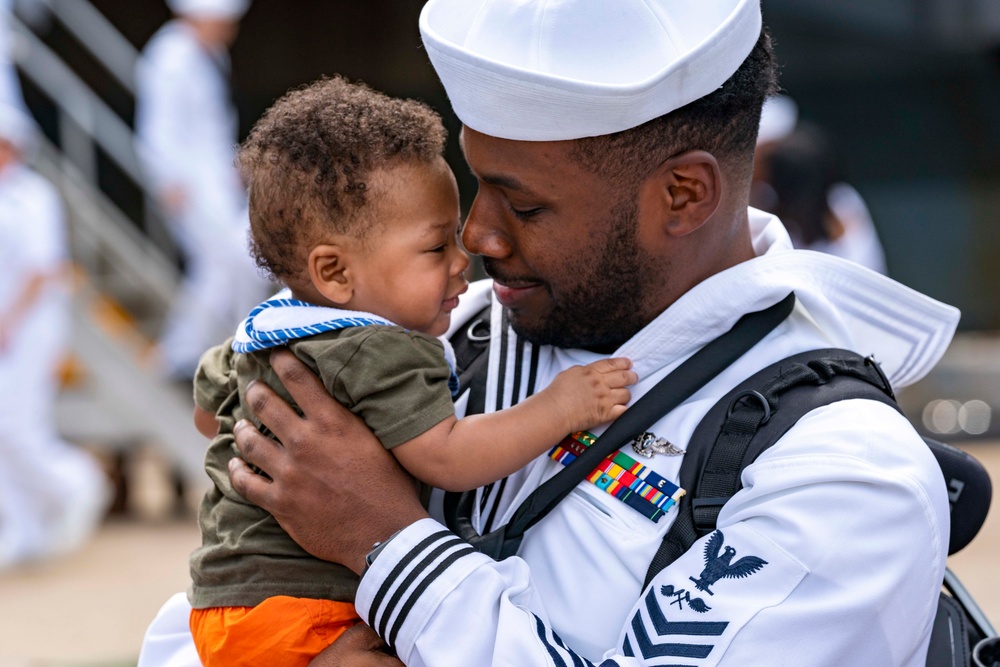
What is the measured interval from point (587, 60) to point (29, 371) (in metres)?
5.39

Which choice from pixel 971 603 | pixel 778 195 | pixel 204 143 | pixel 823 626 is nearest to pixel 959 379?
pixel 778 195

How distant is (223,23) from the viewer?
24.3ft

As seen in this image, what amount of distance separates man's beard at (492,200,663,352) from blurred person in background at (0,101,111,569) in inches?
193

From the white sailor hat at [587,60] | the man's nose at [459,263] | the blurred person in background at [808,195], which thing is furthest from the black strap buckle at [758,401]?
the blurred person in background at [808,195]

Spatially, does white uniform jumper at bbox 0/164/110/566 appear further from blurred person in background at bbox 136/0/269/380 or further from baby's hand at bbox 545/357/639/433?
baby's hand at bbox 545/357/639/433

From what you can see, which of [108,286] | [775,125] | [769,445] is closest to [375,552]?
[769,445]

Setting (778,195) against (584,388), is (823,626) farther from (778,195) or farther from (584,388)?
(778,195)

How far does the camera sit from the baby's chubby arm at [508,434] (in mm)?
1867

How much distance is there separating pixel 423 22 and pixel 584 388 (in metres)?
0.64

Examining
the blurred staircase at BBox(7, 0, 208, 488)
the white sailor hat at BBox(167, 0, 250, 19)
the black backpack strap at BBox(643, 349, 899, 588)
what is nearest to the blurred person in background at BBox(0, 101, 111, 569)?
the blurred staircase at BBox(7, 0, 208, 488)

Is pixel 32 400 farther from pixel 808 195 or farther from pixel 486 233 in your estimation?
pixel 486 233

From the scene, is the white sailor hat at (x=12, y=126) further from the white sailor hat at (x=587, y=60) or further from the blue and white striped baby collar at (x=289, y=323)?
the white sailor hat at (x=587, y=60)

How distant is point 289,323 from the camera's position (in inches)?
77.0

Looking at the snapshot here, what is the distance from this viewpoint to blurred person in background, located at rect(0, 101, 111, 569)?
20.5 feet
